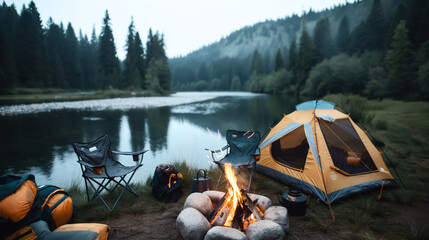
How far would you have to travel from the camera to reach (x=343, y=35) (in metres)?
43.1

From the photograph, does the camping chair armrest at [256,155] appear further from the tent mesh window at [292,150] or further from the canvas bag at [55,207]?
the canvas bag at [55,207]

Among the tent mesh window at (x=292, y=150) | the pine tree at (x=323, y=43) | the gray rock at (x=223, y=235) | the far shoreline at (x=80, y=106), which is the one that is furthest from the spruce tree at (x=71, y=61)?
the gray rock at (x=223, y=235)

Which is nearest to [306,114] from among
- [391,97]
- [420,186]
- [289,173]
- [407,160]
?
[289,173]

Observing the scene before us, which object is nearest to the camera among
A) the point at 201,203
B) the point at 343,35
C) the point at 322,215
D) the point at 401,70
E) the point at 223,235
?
the point at 223,235

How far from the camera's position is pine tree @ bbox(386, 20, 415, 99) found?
22.7 metres

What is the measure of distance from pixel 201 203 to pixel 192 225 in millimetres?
473

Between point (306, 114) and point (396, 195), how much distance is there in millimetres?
1992

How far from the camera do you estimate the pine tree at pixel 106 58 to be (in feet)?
139

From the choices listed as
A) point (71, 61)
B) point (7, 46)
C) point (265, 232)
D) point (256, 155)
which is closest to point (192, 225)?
point (265, 232)

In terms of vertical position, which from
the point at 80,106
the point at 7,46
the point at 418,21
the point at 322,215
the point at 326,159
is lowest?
the point at 322,215

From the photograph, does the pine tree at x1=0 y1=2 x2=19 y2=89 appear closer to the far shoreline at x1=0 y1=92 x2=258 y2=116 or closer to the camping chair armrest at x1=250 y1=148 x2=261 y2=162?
the far shoreline at x1=0 y1=92 x2=258 y2=116

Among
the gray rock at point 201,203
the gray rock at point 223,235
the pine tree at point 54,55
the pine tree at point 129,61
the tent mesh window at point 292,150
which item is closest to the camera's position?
the gray rock at point 223,235

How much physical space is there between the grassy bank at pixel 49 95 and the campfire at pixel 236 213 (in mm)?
28109

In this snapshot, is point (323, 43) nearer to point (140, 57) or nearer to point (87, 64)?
point (140, 57)
